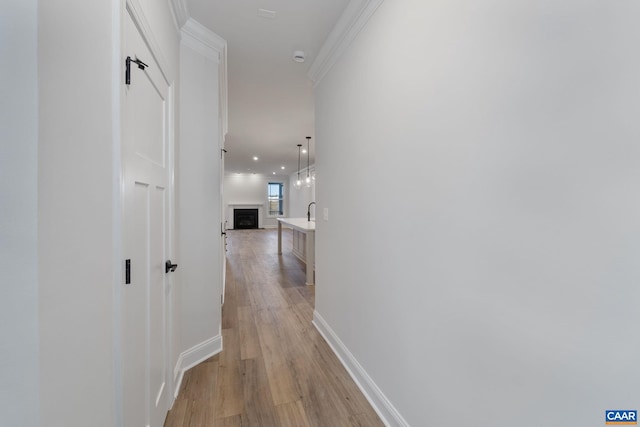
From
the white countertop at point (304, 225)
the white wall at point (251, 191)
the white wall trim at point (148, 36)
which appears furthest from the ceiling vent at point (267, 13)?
the white wall at point (251, 191)

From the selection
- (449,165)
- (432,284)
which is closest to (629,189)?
(449,165)

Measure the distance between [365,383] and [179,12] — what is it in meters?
2.89

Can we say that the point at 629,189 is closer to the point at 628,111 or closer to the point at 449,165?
the point at 628,111

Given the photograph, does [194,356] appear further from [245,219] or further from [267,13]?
[245,219]

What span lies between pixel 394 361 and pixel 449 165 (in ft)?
3.81

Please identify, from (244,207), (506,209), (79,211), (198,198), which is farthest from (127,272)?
(244,207)

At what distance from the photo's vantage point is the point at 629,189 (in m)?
0.63

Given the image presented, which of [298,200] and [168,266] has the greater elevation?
[298,200]

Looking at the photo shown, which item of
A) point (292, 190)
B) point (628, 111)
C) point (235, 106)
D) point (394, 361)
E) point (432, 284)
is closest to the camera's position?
point (628, 111)

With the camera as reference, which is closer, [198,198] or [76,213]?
[76,213]

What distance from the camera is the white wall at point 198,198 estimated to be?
80.7 inches

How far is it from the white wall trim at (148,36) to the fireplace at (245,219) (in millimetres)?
11664

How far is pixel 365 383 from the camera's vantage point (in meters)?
1.83

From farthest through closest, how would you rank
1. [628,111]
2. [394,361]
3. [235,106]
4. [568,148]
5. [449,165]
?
1. [235,106]
2. [394,361]
3. [449,165]
4. [568,148]
5. [628,111]
